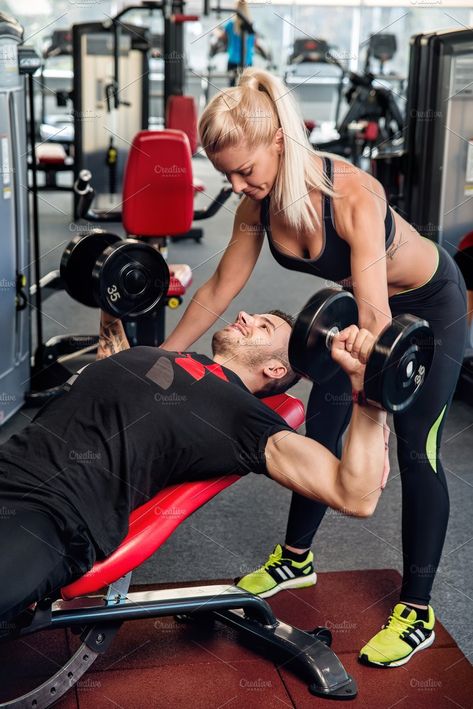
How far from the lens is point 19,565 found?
1.41m

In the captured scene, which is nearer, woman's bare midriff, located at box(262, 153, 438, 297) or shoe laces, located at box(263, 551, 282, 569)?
woman's bare midriff, located at box(262, 153, 438, 297)

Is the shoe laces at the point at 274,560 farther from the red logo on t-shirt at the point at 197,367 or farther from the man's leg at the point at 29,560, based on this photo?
the man's leg at the point at 29,560

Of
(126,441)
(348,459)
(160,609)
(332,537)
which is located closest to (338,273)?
(348,459)

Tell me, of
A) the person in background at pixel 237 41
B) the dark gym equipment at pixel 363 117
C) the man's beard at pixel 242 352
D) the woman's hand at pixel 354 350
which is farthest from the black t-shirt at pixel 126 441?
the dark gym equipment at pixel 363 117

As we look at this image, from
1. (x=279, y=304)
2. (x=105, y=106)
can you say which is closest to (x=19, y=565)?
(x=279, y=304)

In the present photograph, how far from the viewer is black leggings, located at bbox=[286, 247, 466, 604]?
177 centimetres

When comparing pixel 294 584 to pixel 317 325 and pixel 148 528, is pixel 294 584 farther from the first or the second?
pixel 317 325

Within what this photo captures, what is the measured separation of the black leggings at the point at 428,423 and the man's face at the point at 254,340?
0.68 ft

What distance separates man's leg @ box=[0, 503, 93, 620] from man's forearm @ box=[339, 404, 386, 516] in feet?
1.66

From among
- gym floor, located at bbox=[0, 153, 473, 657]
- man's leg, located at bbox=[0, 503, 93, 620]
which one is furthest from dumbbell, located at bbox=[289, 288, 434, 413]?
gym floor, located at bbox=[0, 153, 473, 657]

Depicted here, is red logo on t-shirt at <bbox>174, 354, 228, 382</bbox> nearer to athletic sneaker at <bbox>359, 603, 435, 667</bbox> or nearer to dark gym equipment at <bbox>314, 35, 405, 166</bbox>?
athletic sneaker at <bbox>359, 603, 435, 667</bbox>

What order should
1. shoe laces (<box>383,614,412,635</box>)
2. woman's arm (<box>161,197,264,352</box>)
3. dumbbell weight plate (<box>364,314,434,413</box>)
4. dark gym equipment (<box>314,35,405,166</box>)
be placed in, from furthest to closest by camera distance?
dark gym equipment (<box>314,35,405,166</box>)
woman's arm (<box>161,197,264,352</box>)
shoe laces (<box>383,614,412,635</box>)
dumbbell weight plate (<box>364,314,434,413</box>)

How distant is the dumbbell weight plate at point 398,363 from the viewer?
127 centimetres

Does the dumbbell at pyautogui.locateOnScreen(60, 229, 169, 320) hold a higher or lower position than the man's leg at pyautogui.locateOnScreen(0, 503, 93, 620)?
higher
